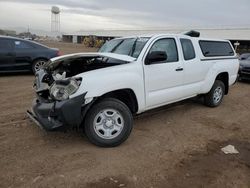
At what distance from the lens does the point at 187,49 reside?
6453 mm

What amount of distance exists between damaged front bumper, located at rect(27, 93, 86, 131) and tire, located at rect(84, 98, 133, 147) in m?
0.24

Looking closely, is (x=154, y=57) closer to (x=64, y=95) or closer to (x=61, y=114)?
(x=64, y=95)

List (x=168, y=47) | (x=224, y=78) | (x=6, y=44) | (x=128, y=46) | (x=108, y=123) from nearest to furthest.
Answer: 1. (x=108, y=123)
2. (x=128, y=46)
3. (x=168, y=47)
4. (x=224, y=78)
5. (x=6, y=44)

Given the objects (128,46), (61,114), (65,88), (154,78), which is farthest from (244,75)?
(61,114)

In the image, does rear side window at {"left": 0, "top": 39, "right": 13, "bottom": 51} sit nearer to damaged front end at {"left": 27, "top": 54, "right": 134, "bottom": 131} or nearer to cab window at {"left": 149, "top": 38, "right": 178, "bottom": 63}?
damaged front end at {"left": 27, "top": 54, "right": 134, "bottom": 131}

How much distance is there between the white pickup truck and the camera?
14.4 ft

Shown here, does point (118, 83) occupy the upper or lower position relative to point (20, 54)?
lower

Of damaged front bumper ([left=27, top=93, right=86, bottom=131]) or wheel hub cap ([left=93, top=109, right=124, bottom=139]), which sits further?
wheel hub cap ([left=93, top=109, right=124, bottom=139])

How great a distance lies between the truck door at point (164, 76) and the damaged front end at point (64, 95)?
0.54m

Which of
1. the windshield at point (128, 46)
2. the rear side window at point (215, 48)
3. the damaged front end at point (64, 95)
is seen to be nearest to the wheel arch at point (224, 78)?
the rear side window at point (215, 48)

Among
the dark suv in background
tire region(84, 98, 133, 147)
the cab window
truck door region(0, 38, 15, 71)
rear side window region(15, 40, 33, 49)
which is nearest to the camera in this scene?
tire region(84, 98, 133, 147)

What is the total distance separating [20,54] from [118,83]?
7.59 meters

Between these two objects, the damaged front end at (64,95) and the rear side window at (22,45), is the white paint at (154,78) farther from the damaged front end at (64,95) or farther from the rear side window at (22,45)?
the rear side window at (22,45)

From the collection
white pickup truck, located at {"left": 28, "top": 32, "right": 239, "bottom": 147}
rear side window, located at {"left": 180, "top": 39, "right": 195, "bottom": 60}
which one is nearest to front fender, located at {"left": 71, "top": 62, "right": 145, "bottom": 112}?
white pickup truck, located at {"left": 28, "top": 32, "right": 239, "bottom": 147}
